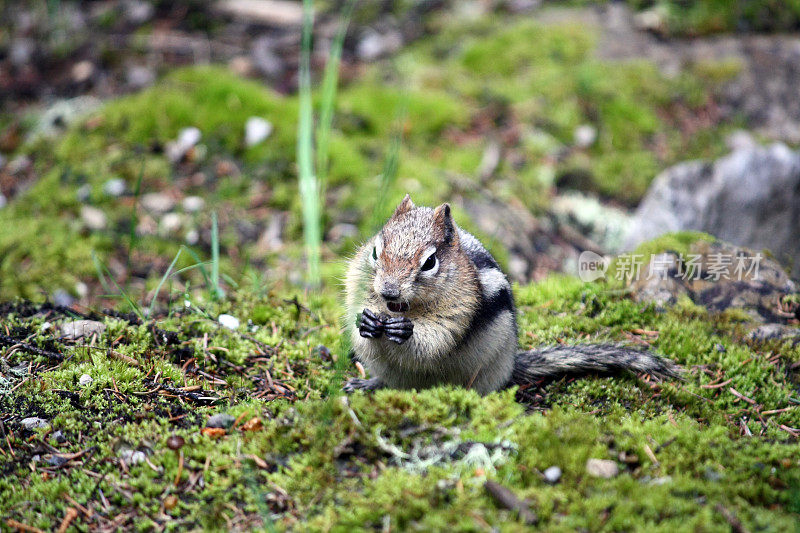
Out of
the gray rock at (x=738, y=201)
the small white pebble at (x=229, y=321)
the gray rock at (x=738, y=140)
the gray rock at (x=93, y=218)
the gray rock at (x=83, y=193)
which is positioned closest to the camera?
the small white pebble at (x=229, y=321)

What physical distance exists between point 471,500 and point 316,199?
2.01 m

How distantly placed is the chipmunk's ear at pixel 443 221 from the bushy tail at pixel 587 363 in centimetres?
81

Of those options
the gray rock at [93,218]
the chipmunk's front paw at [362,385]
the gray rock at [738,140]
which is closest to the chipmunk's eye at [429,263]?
the chipmunk's front paw at [362,385]

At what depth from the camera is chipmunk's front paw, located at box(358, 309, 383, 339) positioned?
126 inches

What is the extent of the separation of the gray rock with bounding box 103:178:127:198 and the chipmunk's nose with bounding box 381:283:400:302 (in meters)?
4.63

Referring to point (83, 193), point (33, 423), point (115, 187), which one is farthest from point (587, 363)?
point (83, 193)

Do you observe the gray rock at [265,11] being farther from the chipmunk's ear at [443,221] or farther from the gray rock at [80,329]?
the chipmunk's ear at [443,221]

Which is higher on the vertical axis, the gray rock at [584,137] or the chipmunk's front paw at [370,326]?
the chipmunk's front paw at [370,326]

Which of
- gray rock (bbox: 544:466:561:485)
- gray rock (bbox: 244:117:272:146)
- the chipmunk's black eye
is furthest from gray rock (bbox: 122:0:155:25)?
gray rock (bbox: 544:466:561:485)

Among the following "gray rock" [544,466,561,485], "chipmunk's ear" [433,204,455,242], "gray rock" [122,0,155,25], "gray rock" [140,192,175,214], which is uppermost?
"chipmunk's ear" [433,204,455,242]

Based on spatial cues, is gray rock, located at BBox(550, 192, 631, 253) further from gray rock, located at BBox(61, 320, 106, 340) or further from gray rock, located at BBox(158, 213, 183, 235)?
gray rock, located at BBox(61, 320, 106, 340)

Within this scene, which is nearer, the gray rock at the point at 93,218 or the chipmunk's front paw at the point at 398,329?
the chipmunk's front paw at the point at 398,329

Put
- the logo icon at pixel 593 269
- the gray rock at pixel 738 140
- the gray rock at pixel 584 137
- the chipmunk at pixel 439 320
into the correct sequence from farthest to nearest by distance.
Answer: the gray rock at pixel 738 140 < the gray rock at pixel 584 137 < the logo icon at pixel 593 269 < the chipmunk at pixel 439 320

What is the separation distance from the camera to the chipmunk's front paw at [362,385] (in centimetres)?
374
